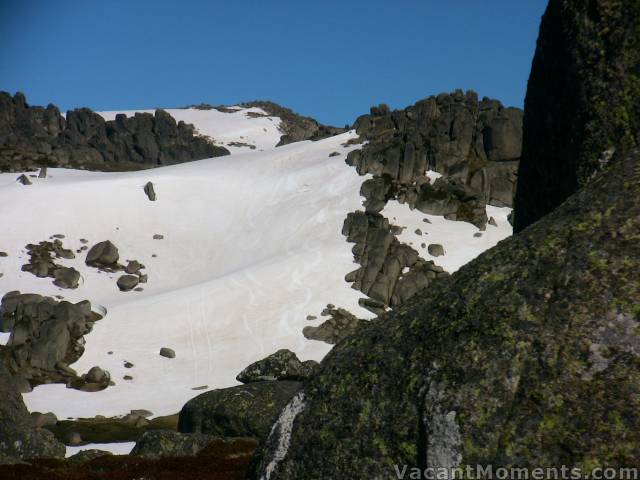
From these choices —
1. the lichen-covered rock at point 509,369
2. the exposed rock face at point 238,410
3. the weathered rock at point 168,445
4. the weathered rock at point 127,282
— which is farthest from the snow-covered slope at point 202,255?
the lichen-covered rock at point 509,369

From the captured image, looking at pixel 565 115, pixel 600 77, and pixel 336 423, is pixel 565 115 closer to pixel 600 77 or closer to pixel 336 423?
pixel 600 77

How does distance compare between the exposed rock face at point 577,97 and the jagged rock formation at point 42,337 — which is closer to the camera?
the exposed rock face at point 577,97

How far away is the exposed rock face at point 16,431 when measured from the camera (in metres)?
30.1

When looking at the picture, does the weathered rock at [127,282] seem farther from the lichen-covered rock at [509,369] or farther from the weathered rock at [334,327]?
the lichen-covered rock at [509,369]

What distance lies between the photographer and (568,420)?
233 inches

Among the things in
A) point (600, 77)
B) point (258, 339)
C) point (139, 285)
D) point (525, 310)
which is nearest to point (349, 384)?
point (525, 310)

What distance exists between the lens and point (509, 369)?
249 inches

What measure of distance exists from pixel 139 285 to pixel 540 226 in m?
86.8

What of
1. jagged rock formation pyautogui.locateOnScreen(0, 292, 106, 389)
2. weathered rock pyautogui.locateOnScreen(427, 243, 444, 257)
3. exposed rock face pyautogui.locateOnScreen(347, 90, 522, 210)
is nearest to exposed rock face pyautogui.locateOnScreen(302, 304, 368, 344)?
weathered rock pyautogui.locateOnScreen(427, 243, 444, 257)

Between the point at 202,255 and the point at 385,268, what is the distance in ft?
94.9

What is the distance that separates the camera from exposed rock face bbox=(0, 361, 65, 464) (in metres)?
30.1

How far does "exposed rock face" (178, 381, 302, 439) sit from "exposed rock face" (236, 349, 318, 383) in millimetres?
12404

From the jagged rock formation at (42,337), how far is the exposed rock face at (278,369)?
20.4 m

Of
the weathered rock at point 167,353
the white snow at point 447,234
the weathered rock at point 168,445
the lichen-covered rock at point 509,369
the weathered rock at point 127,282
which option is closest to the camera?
the lichen-covered rock at point 509,369
